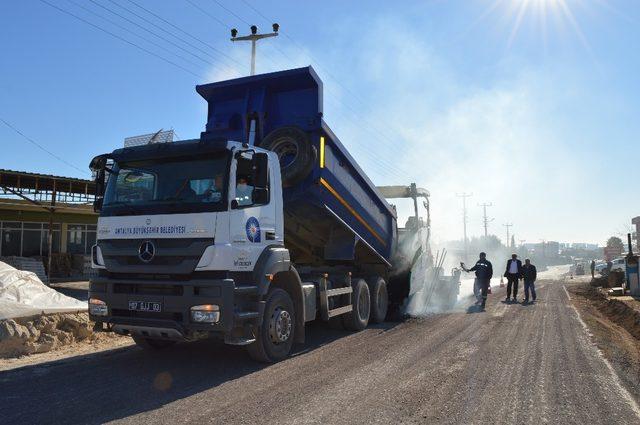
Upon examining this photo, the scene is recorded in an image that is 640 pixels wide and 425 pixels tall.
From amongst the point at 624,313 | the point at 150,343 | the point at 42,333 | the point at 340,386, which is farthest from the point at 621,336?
the point at 42,333

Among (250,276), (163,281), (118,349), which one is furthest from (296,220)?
(118,349)

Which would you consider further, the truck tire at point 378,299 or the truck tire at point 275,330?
the truck tire at point 378,299

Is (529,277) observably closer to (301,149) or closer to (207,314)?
(301,149)

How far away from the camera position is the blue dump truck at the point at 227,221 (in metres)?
5.39

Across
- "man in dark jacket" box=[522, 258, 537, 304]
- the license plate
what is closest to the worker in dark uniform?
"man in dark jacket" box=[522, 258, 537, 304]

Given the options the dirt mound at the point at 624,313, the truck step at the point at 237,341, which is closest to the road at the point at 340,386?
the truck step at the point at 237,341

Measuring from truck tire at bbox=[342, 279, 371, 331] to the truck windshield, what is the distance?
4349 millimetres

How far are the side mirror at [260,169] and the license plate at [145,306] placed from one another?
186cm

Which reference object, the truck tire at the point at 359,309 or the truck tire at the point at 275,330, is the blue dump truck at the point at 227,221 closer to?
the truck tire at the point at 275,330

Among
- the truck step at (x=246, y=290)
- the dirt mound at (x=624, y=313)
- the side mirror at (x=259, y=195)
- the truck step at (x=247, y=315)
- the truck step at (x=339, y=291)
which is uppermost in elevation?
the side mirror at (x=259, y=195)

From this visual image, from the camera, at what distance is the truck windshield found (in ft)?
18.2

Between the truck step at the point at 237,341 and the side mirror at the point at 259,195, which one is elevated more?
the side mirror at the point at 259,195

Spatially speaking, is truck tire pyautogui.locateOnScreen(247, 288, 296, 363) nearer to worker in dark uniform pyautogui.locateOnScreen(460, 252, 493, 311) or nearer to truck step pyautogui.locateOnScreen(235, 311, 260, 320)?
truck step pyautogui.locateOnScreen(235, 311, 260, 320)

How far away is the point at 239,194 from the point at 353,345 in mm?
3339
